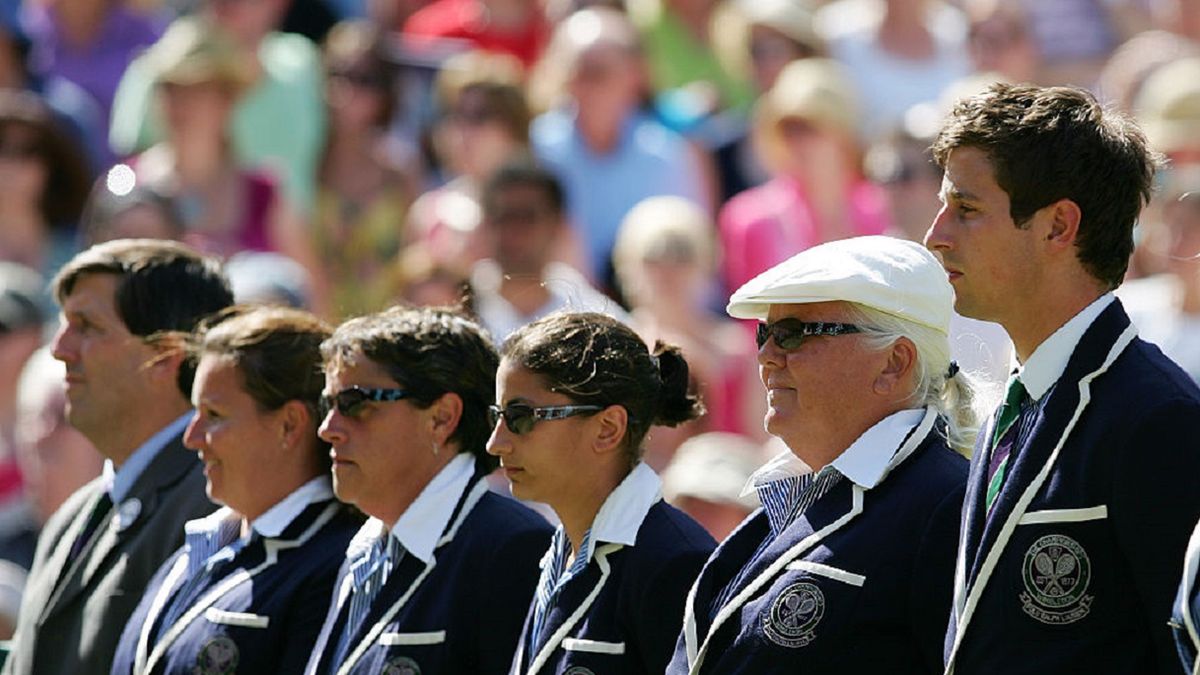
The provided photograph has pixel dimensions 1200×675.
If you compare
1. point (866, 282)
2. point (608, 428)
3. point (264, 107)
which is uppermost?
point (264, 107)

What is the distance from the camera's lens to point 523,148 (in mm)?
9914

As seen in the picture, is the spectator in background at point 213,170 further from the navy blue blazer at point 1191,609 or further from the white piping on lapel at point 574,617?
the navy blue blazer at point 1191,609

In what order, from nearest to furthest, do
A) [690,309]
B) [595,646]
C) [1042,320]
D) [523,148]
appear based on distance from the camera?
[1042,320] < [595,646] < [690,309] < [523,148]

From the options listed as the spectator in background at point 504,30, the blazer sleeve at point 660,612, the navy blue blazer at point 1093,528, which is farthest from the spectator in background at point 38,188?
the navy blue blazer at point 1093,528

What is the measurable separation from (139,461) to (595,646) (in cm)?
199

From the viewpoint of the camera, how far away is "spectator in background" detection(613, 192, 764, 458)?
8.57 meters

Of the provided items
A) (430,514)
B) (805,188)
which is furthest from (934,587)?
(805,188)

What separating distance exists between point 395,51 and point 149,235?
2.80m

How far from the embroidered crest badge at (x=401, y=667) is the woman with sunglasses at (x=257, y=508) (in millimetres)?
493

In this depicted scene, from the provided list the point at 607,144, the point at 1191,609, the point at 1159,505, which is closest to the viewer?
the point at 1191,609

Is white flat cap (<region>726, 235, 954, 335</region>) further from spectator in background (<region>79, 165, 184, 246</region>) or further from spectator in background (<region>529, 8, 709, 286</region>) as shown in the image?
spectator in background (<region>529, 8, 709, 286</region>)

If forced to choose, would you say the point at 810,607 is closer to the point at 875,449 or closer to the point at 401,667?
the point at 875,449

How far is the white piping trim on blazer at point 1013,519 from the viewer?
3.87 m

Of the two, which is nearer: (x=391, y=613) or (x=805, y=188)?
(x=391, y=613)
